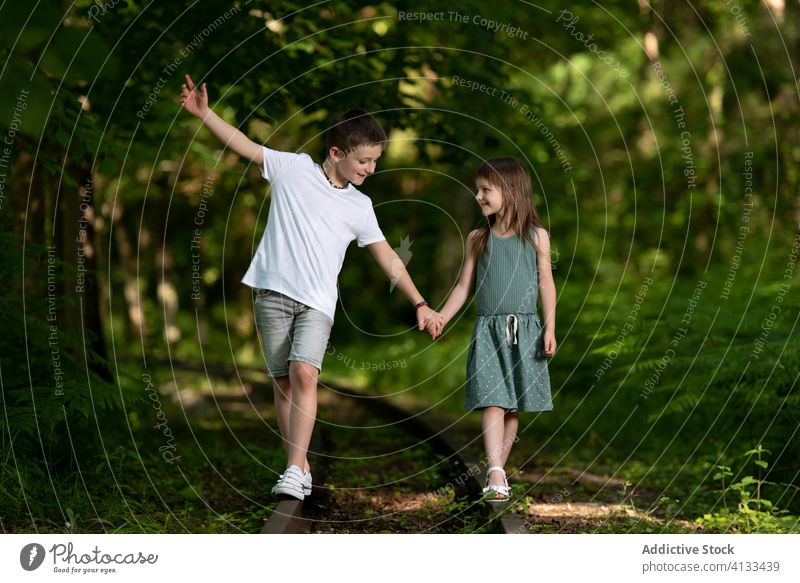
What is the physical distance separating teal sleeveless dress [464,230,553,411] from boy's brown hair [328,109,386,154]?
0.84m

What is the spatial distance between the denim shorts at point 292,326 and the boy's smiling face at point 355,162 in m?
0.69

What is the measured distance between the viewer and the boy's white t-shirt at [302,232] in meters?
5.13

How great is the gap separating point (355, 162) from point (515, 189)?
877 millimetres

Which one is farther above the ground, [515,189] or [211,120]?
[211,120]

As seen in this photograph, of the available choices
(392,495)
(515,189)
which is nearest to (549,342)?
(515,189)

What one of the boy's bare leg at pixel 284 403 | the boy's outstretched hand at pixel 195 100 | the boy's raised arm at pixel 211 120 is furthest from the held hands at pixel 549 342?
the boy's outstretched hand at pixel 195 100

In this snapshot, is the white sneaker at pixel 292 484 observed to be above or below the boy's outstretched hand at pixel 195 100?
below

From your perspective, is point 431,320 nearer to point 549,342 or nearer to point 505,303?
point 505,303

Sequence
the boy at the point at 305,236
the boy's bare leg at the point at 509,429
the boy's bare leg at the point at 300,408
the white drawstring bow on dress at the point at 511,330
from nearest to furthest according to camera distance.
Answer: the boy at the point at 305,236, the boy's bare leg at the point at 300,408, the white drawstring bow on dress at the point at 511,330, the boy's bare leg at the point at 509,429

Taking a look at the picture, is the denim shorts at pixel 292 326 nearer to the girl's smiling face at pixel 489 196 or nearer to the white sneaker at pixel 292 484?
the white sneaker at pixel 292 484

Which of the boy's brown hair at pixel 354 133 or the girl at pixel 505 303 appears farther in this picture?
the girl at pixel 505 303

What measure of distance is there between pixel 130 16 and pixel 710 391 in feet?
18.2

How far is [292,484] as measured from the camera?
538 centimetres
